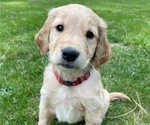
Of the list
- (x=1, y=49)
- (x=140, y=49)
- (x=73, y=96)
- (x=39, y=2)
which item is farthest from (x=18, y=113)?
(x=39, y=2)

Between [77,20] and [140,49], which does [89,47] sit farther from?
[140,49]

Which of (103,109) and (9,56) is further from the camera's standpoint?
(9,56)

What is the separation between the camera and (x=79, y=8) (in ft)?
11.0

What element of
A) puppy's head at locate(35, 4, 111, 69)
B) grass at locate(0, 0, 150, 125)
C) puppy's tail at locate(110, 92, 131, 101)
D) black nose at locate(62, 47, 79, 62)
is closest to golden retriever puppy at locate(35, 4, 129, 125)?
puppy's head at locate(35, 4, 111, 69)

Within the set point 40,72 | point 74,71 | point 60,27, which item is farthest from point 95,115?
point 40,72

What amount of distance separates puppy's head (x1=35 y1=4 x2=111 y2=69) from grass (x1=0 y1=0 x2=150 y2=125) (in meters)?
0.84

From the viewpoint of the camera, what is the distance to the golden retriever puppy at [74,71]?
327 centimetres

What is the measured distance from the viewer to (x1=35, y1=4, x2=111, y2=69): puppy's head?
3.10 meters

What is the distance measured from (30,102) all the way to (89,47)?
119 cm

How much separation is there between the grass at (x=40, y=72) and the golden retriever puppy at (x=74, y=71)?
44cm

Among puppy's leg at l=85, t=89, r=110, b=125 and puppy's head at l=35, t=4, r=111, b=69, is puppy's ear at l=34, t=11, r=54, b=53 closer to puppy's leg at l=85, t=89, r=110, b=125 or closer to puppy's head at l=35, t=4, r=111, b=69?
puppy's head at l=35, t=4, r=111, b=69

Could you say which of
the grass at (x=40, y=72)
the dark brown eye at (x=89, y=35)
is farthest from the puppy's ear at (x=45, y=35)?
the grass at (x=40, y=72)

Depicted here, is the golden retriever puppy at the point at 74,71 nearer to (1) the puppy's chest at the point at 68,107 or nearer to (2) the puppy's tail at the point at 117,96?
(1) the puppy's chest at the point at 68,107

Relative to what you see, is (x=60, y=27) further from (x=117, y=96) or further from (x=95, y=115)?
(x=117, y=96)
